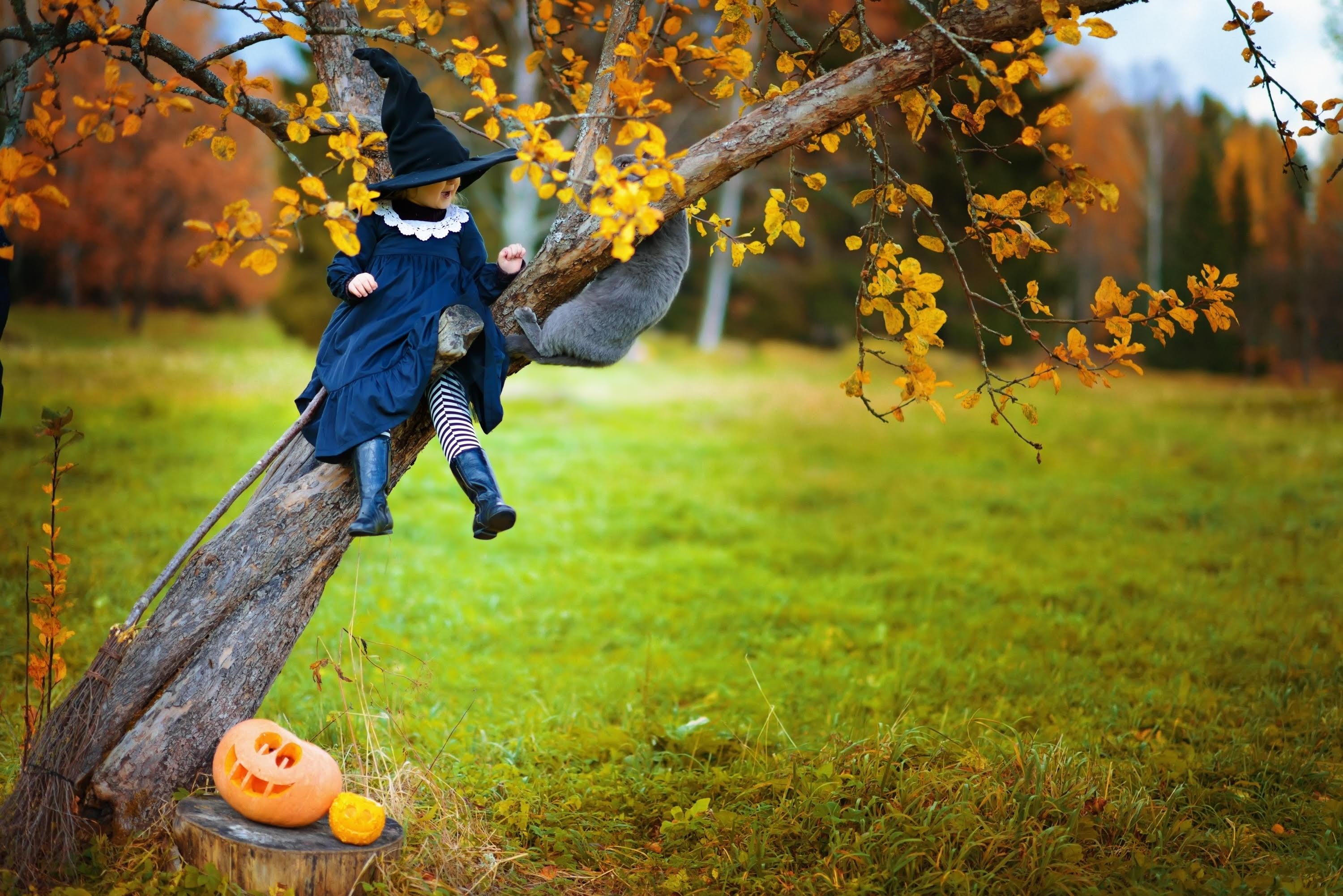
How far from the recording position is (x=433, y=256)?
3.42 meters

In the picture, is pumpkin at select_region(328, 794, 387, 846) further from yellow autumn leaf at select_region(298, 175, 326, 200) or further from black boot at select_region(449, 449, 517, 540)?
yellow autumn leaf at select_region(298, 175, 326, 200)

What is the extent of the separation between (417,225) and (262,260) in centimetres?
93

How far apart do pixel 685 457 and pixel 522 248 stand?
7964 millimetres

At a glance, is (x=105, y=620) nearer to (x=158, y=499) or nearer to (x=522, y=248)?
(x=158, y=499)

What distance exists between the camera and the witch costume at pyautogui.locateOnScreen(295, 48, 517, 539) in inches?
125

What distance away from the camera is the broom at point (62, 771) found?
3.01 metres

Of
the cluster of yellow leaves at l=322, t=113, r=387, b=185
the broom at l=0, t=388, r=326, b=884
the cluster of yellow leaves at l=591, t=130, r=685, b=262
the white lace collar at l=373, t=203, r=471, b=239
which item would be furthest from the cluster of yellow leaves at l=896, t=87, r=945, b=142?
the broom at l=0, t=388, r=326, b=884

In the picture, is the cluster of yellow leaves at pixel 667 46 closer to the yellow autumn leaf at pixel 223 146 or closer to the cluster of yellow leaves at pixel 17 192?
the yellow autumn leaf at pixel 223 146

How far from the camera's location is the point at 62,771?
122 inches

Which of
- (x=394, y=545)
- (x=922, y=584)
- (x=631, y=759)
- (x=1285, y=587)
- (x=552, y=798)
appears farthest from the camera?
→ (x=394, y=545)

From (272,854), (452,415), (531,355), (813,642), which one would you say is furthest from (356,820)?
(813,642)

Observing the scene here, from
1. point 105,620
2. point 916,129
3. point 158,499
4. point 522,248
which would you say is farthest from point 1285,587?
point 158,499

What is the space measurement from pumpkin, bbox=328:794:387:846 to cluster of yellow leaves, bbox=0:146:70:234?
6.19 feet

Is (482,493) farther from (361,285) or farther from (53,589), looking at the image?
(53,589)
